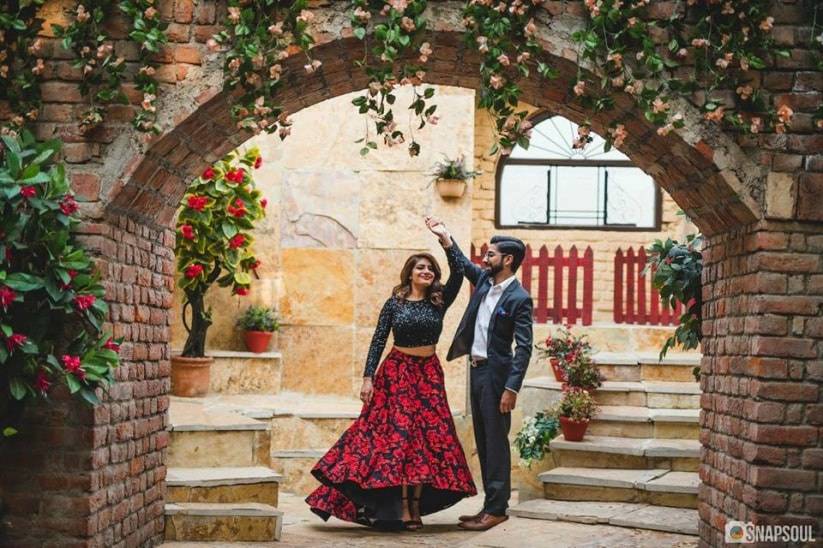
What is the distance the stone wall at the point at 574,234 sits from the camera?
45.9 ft

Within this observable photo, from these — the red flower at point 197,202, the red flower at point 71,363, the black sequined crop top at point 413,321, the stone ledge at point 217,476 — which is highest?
the red flower at point 197,202

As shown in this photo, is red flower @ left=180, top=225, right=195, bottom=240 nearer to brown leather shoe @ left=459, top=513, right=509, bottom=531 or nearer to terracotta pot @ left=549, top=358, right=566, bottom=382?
terracotta pot @ left=549, top=358, right=566, bottom=382

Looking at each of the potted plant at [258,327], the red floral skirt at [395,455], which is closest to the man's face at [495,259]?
the red floral skirt at [395,455]

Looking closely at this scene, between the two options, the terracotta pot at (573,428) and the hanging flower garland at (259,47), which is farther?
the terracotta pot at (573,428)

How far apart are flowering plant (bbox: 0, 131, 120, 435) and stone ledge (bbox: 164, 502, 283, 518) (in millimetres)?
1406

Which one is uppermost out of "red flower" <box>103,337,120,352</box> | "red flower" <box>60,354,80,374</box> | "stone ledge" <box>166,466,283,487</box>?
"red flower" <box>103,337,120,352</box>

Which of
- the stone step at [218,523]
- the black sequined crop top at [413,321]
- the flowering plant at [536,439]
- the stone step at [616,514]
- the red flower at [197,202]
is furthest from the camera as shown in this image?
the red flower at [197,202]

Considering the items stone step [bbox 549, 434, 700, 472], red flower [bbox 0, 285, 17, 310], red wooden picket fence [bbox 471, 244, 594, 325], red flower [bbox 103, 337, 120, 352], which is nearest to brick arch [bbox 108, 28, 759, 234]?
red flower [bbox 103, 337, 120, 352]

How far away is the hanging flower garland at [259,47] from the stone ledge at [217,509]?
2.24 meters

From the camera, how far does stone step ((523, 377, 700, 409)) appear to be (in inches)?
313

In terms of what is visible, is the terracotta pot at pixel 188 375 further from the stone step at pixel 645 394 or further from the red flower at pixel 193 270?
the stone step at pixel 645 394

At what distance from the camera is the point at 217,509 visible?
20.2ft

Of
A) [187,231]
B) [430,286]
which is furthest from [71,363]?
[187,231]

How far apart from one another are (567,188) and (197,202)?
7.11 meters
